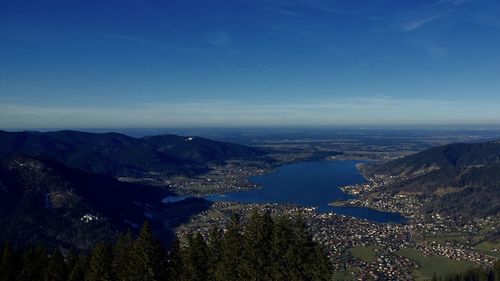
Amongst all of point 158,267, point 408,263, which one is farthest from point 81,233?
point 158,267

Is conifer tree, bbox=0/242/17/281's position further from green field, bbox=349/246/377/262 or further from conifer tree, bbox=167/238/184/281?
green field, bbox=349/246/377/262

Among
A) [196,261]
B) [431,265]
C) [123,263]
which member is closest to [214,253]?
[196,261]

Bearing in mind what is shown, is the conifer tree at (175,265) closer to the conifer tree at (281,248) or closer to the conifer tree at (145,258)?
the conifer tree at (145,258)

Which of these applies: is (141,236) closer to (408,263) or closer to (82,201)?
(408,263)

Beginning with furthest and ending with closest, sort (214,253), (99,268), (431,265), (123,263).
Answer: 1. (431,265)
2. (214,253)
3. (123,263)
4. (99,268)

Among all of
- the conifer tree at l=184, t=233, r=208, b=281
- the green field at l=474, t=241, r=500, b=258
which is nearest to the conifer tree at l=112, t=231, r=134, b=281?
the conifer tree at l=184, t=233, r=208, b=281

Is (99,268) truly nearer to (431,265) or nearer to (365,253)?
(365,253)
